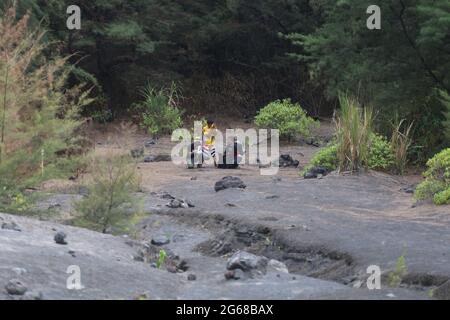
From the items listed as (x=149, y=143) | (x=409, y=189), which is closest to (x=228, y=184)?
(x=409, y=189)

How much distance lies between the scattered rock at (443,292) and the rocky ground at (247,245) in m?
0.01

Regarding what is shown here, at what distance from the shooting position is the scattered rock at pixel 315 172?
1496 centimetres

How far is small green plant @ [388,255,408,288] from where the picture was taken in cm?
777

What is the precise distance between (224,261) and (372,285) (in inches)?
78.4

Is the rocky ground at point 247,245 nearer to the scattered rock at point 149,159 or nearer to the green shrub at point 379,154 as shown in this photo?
the green shrub at point 379,154

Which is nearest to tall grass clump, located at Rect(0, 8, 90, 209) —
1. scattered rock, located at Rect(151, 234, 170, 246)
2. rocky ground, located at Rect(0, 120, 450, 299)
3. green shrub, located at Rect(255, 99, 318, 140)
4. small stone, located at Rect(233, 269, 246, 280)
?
rocky ground, located at Rect(0, 120, 450, 299)

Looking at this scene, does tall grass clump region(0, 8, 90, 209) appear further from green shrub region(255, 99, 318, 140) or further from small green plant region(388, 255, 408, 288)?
green shrub region(255, 99, 318, 140)

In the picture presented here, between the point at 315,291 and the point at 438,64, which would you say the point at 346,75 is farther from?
the point at 315,291

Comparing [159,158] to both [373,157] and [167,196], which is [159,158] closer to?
[373,157]

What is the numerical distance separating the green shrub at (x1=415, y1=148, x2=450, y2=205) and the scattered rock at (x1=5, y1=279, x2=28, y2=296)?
6887 mm

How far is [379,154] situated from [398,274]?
310 inches

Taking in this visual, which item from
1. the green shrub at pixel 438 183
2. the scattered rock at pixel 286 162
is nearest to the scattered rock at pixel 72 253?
the green shrub at pixel 438 183
